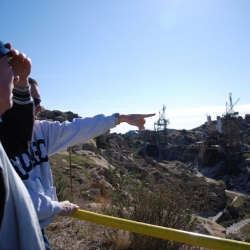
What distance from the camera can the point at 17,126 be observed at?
5.69ft

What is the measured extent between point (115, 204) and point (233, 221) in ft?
61.0

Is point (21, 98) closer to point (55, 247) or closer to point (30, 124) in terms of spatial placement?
point (30, 124)

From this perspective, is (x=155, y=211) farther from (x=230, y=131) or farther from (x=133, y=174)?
(x=230, y=131)

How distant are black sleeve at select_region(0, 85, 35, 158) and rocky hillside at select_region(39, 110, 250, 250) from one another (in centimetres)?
256

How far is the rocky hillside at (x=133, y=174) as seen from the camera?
4.40 m

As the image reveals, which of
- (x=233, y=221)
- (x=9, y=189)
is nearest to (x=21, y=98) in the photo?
(x=9, y=189)

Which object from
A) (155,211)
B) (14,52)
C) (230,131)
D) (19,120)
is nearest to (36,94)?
(19,120)

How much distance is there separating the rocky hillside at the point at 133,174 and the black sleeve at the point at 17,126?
8.39 ft

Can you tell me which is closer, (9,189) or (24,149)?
(9,189)

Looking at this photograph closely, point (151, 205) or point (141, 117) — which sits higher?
point (141, 117)

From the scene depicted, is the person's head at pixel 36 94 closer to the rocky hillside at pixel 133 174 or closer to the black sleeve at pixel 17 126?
the black sleeve at pixel 17 126

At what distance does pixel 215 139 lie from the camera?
5456 centimetres

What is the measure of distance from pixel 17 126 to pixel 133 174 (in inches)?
126

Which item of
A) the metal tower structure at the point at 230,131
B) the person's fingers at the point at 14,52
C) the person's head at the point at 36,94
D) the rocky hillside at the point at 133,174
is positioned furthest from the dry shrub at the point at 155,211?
the metal tower structure at the point at 230,131
